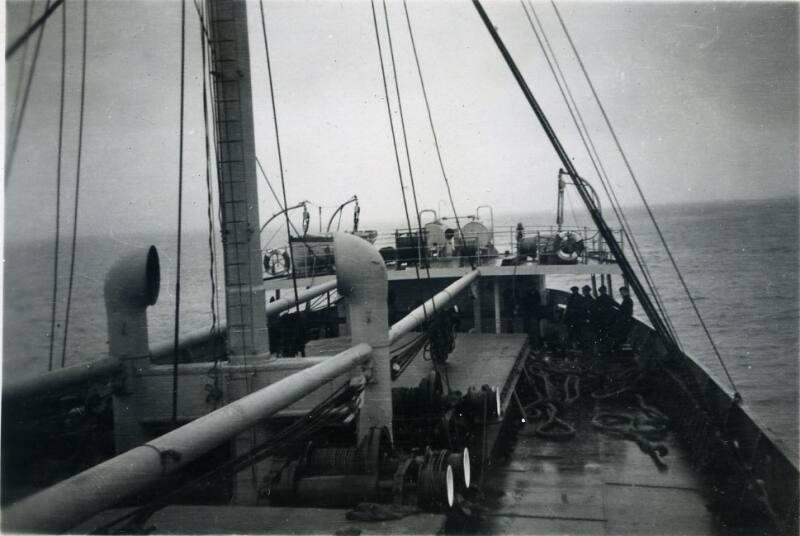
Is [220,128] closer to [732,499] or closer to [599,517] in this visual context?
[599,517]

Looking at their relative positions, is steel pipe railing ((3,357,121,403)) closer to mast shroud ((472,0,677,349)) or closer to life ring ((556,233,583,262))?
mast shroud ((472,0,677,349))

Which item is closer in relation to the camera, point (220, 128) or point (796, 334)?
point (220, 128)

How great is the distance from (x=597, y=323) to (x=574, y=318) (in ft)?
2.45

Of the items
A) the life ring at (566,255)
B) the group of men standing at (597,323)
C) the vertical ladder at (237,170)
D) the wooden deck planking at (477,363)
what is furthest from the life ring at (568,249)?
the vertical ladder at (237,170)

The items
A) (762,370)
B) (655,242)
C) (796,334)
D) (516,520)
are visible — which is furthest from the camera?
(655,242)

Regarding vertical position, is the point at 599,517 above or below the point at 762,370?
above

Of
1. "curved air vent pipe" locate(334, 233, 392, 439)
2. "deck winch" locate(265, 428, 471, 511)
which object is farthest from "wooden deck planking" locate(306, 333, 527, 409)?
"deck winch" locate(265, 428, 471, 511)

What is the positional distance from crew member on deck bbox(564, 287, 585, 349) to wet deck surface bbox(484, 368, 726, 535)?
5630mm

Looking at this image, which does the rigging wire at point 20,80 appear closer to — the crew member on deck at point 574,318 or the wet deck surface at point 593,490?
the wet deck surface at point 593,490

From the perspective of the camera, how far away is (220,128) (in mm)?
6691

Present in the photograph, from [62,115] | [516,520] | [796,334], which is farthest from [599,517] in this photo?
[796,334]

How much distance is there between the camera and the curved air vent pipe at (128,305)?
683 centimetres

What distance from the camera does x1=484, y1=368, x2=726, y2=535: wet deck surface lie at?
6.44 metres

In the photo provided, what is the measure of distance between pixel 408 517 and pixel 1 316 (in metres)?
3.23
